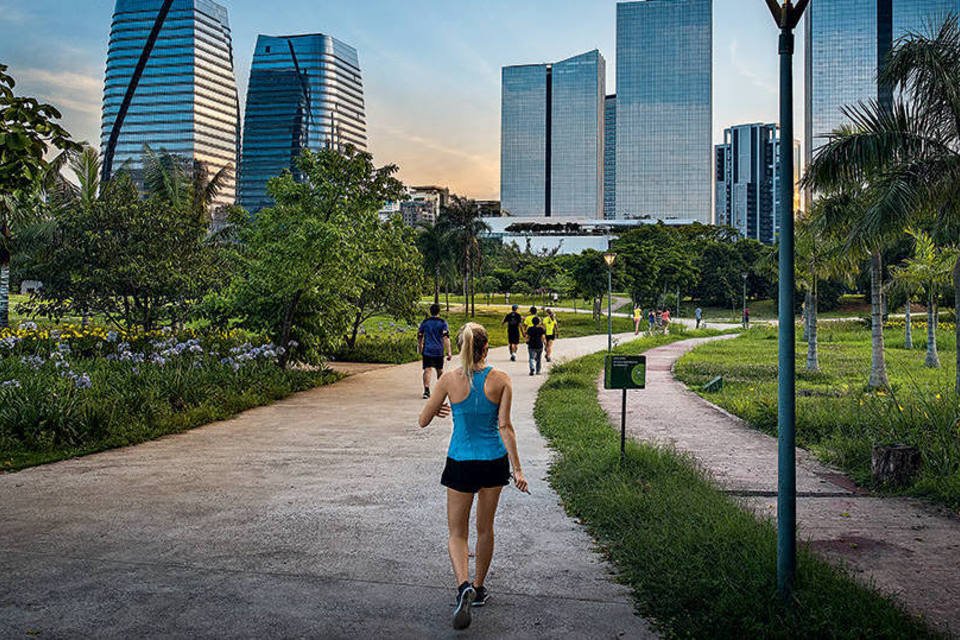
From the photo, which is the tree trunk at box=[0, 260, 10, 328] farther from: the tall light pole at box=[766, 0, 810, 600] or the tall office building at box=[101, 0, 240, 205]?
the tall office building at box=[101, 0, 240, 205]

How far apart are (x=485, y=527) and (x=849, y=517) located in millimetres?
3822

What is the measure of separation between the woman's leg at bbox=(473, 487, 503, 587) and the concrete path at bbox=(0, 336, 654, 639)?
0.23 metres

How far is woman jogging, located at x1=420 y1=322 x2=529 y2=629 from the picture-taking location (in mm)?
4391

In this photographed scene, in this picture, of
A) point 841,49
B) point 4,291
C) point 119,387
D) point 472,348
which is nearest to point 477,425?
point 472,348

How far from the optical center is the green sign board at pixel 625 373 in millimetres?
7746

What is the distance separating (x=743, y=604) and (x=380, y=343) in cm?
2181

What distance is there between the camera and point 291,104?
18425cm

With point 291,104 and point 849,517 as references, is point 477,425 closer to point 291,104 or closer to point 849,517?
point 849,517

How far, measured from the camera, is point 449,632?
13.5 feet

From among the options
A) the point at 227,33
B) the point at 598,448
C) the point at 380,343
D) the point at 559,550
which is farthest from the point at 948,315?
the point at 227,33

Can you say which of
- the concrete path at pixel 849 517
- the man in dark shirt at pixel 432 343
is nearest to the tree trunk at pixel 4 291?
the man in dark shirt at pixel 432 343

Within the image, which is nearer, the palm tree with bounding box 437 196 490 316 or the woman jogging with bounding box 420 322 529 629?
the woman jogging with bounding box 420 322 529 629

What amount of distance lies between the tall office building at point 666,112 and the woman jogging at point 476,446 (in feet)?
613

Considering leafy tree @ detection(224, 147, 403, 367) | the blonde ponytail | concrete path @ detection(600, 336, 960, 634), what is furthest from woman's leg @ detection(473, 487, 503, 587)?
leafy tree @ detection(224, 147, 403, 367)
